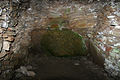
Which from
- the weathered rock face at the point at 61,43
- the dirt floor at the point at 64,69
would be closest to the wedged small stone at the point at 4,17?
the weathered rock face at the point at 61,43

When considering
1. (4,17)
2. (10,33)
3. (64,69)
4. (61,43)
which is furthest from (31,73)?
(4,17)

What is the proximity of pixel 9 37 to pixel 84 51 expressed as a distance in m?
1.70

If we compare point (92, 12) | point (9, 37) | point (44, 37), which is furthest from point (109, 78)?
point (9, 37)

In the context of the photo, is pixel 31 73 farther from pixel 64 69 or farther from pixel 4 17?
pixel 4 17

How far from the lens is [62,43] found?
9.45 feet

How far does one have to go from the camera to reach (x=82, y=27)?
279cm

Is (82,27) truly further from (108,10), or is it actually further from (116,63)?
(116,63)

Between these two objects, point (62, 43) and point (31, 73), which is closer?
point (31, 73)

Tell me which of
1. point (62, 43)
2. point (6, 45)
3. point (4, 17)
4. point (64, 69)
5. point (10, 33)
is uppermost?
point (4, 17)

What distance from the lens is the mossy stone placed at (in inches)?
112

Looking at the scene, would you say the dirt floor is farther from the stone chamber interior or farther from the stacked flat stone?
the stacked flat stone

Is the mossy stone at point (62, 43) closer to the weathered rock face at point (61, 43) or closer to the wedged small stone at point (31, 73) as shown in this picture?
the weathered rock face at point (61, 43)

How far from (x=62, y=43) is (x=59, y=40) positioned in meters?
0.10

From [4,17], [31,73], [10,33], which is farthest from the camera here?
[31,73]
